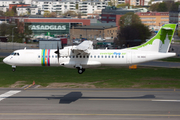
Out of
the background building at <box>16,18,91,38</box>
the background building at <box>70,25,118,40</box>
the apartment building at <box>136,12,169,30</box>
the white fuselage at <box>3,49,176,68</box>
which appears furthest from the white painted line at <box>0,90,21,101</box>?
the apartment building at <box>136,12,169,30</box>

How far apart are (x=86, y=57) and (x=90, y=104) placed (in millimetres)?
8040

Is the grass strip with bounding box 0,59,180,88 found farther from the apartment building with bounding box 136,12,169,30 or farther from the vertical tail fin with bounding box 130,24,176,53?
the apartment building with bounding box 136,12,169,30

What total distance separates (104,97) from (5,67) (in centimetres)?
4641

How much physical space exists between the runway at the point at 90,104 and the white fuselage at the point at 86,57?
6724mm

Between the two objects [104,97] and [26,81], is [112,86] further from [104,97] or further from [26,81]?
[26,81]

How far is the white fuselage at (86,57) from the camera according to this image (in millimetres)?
46812

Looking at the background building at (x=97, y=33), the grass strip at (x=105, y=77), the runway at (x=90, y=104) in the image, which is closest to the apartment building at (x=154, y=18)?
the background building at (x=97, y=33)

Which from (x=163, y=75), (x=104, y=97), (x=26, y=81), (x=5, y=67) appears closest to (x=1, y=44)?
(x=5, y=67)

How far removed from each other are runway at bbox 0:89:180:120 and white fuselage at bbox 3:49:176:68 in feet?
22.1

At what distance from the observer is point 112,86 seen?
6066 cm

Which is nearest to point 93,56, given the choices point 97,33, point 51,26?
point 97,33

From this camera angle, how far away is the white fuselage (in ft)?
154

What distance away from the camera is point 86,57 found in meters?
48.1

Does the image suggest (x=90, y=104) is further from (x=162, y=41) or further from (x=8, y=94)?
(x=8, y=94)
